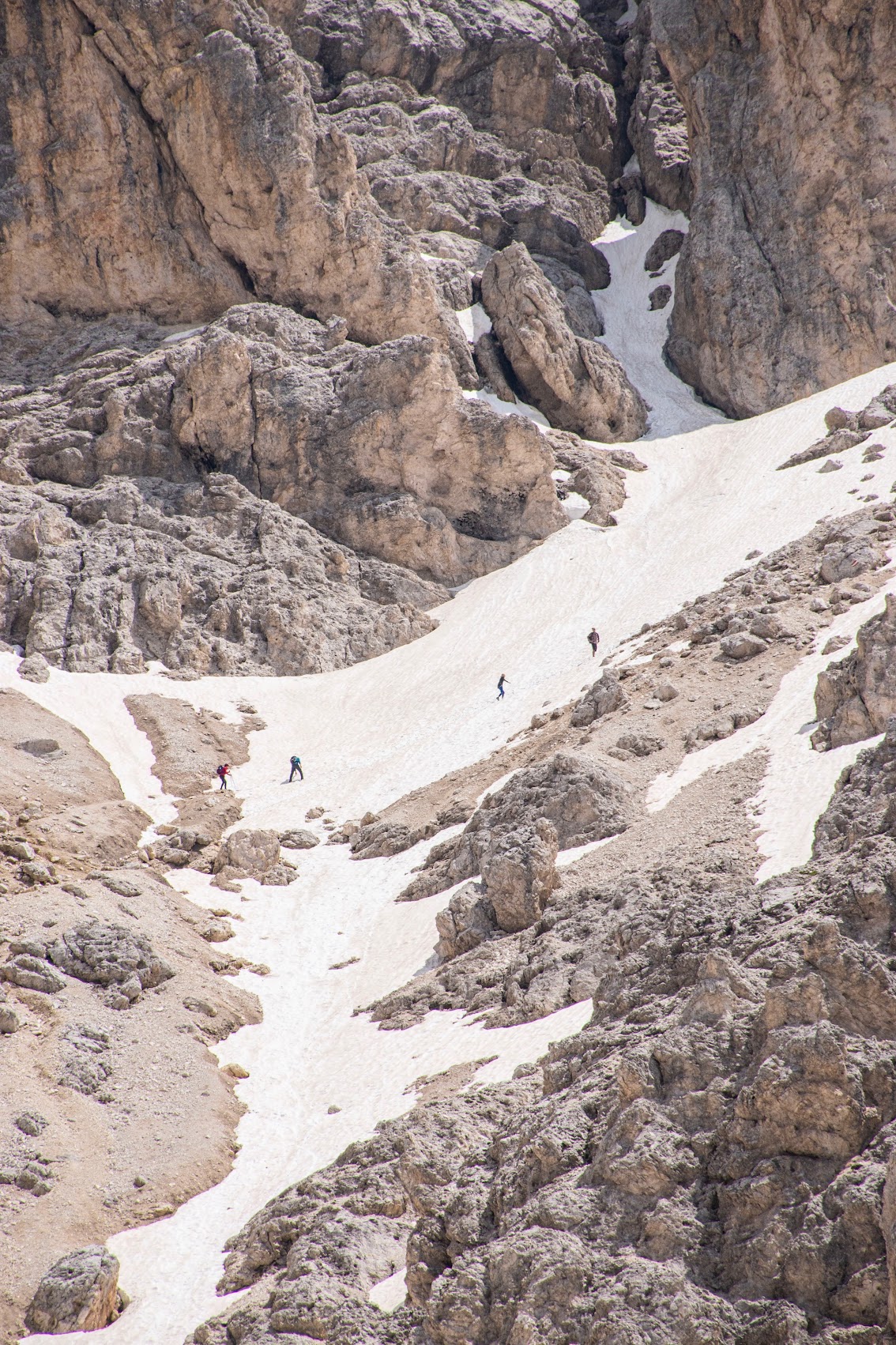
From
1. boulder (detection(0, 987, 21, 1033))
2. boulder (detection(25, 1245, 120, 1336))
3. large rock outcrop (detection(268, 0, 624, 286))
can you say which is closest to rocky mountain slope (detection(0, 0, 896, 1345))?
boulder (detection(25, 1245, 120, 1336))

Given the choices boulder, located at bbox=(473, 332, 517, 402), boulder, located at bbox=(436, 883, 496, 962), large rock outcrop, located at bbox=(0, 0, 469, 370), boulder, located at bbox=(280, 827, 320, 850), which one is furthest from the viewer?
boulder, located at bbox=(473, 332, 517, 402)

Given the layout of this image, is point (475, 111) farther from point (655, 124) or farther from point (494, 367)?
point (494, 367)

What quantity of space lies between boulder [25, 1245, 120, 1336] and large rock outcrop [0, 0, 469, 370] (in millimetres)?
45116

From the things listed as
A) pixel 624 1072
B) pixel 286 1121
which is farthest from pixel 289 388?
pixel 624 1072

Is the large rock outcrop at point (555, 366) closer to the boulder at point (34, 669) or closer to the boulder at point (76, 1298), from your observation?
the boulder at point (34, 669)

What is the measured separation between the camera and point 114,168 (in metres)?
46.9

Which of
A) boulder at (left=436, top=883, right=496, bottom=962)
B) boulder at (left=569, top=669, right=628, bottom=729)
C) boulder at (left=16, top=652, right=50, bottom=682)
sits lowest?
boulder at (left=436, top=883, right=496, bottom=962)

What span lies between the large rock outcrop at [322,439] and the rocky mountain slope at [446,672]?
215mm

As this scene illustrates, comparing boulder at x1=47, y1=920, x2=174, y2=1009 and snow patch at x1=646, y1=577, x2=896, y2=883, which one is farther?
boulder at x1=47, y1=920, x2=174, y2=1009

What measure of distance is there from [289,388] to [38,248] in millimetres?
12861

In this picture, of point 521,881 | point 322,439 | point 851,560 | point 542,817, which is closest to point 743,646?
point 851,560

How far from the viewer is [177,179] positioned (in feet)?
158

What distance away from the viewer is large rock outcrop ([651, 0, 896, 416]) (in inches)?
2008

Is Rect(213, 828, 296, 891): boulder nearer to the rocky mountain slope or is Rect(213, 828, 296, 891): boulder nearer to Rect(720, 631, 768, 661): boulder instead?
the rocky mountain slope
